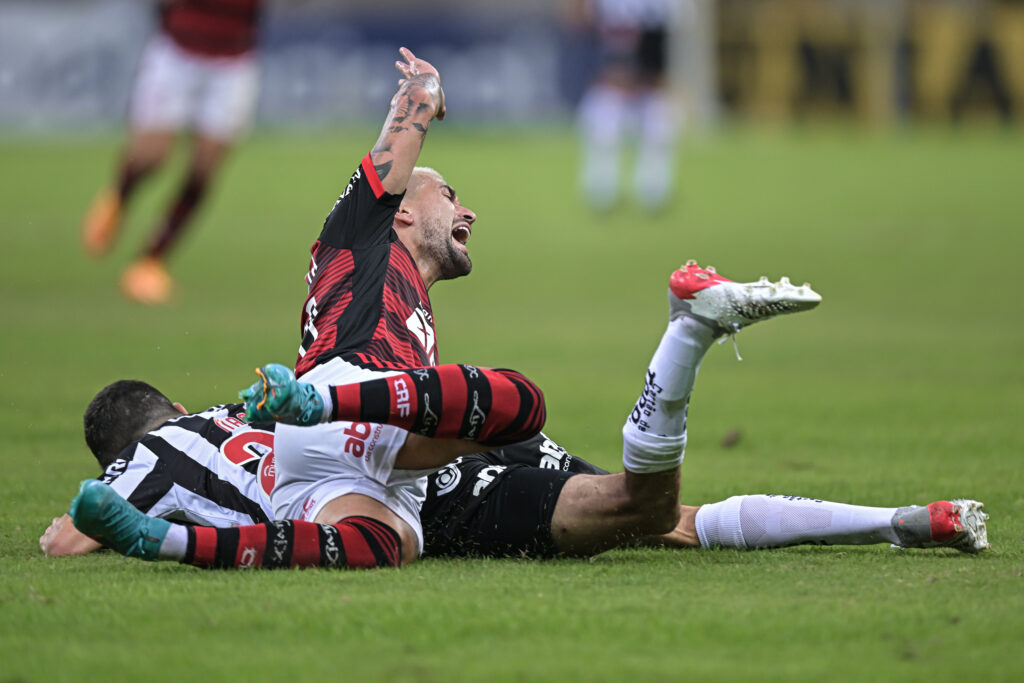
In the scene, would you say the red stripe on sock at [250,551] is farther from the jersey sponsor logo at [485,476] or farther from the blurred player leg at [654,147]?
the blurred player leg at [654,147]

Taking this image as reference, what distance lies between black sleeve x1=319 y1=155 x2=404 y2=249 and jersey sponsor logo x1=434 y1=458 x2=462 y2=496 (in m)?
0.72

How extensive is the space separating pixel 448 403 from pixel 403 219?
1.13 metres

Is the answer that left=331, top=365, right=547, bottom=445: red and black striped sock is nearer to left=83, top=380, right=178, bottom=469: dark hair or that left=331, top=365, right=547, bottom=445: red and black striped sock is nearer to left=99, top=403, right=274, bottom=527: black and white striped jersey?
left=99, top=403, right=274, bottom=527: black and white striped jersey

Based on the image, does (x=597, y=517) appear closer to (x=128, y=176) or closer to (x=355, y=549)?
(x=355, y=549)

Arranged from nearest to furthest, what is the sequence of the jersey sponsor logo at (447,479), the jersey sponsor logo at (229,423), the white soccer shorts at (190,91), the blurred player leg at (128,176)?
the jersey sponsor logo at (447,479), the jersey sponsor logo at (229,423), the blurred player leg at (128,176), the white soccer shorts at (190,91)

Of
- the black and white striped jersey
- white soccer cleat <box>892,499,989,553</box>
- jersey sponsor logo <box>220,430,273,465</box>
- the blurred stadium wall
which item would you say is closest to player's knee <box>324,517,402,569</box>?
the black and white striped jersey

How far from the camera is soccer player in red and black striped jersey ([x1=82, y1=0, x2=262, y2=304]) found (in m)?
11.1

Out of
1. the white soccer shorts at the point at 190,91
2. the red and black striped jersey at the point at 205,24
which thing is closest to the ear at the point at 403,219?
the white soccer shorts at the point at 190,91

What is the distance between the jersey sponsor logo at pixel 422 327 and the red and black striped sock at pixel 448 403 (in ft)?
1.80

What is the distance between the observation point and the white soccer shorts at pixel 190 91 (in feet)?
37.0

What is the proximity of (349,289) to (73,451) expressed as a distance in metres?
2.50

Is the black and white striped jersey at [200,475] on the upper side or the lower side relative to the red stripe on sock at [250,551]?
upper

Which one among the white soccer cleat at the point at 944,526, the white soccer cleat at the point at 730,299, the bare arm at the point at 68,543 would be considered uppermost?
the white soccer cleat at the point at 730,299

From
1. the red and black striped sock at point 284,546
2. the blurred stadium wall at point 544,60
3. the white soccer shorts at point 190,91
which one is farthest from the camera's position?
the blurred stadium wall at point 544,60
